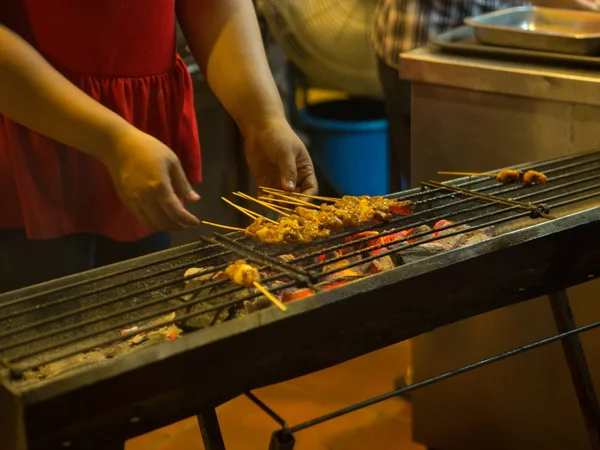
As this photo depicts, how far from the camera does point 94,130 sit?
1417mm

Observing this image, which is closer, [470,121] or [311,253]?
[311,253]

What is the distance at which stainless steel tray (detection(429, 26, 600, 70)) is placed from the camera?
1.97 metres

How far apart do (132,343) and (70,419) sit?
24cm

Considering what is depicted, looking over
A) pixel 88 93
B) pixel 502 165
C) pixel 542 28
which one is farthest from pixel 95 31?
pixel 542 28

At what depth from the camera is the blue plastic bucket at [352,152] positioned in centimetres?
378

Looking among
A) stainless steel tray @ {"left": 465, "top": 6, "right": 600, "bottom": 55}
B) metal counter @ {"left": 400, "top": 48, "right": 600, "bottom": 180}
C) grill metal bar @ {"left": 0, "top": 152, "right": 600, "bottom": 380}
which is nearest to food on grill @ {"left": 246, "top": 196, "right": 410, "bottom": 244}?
grill metal bar @ {"left": 0, "top": 152, "right": 600, "bottom": 380}

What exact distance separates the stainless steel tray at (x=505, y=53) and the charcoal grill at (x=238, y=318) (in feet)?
1.44

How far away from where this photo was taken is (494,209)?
65.2 inches

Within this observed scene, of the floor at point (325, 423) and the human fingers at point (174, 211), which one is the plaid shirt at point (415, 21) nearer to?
the floor at point (325, 423)

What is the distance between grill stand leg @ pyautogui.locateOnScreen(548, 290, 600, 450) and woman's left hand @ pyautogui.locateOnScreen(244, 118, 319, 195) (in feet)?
1.98

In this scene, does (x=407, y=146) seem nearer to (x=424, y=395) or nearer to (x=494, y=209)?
(x=424, y=395)

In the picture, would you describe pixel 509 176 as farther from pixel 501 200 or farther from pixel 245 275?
pixel 245 275

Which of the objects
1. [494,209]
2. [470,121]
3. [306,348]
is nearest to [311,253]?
[306,348]

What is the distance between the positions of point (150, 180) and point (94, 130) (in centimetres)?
16
